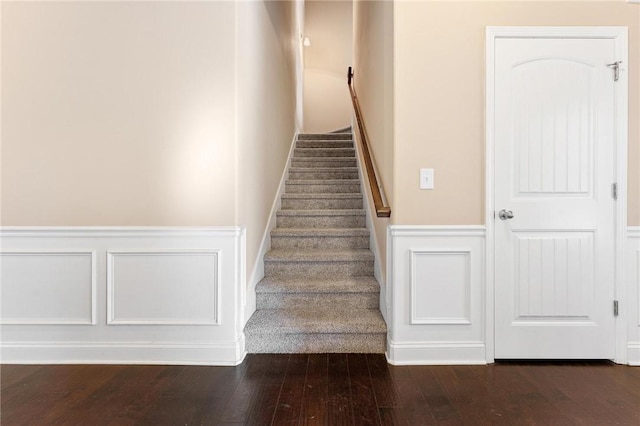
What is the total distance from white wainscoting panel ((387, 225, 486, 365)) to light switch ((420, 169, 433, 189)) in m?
0.25

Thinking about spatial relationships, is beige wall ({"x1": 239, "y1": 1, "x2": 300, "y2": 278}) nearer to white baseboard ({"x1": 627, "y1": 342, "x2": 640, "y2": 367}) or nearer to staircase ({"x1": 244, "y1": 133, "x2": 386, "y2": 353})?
staircase ({"x1": 244, "y1": 133, "x2": 386, "y2": 353})

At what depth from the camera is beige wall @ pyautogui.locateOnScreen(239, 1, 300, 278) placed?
225 cm

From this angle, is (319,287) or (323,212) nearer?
(319,287)

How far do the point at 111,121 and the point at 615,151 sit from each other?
10.2ft

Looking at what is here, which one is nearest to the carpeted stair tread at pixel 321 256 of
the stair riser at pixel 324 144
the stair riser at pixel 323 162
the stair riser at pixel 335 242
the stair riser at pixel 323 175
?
the stair riser at pixel 335 242

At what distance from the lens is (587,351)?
2113 mm

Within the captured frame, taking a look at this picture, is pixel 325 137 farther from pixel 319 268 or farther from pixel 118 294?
pixel 118 294

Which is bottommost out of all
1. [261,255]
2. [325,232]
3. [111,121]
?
[261,255]

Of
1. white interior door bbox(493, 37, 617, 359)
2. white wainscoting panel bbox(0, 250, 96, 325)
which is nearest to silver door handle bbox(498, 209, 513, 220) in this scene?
white interior door bbox(493, 37, 617, 359)

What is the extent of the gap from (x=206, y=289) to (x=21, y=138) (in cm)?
148

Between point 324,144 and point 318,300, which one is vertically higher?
point 324,144

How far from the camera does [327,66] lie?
20.3 ft

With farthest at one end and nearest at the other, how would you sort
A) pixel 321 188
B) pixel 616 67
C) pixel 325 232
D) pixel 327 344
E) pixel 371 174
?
1. pixel 321 188
2. pixel 325 232
3. pixel 371 174
4. pixel 327 344
5. pixel 616 67

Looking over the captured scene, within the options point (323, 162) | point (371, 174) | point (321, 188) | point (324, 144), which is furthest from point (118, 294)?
point (324, 144)
